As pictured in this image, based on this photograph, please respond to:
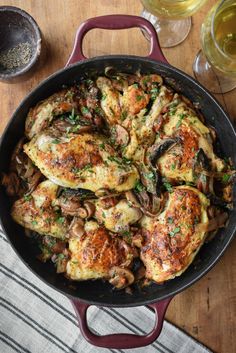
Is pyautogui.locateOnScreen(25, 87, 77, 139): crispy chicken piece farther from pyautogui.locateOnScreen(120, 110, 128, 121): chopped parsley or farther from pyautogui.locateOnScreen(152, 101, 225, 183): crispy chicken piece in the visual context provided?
pyautogui.locateOnScreen(152, 101, 225, 183): crispy chicken piece

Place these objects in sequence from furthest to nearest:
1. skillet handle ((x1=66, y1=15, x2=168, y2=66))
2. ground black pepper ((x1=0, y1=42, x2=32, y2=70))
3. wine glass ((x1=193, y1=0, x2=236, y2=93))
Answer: ground black pepper ((x1=0, y1=42, x2=32, y2=70)) < skillet handle ((x1=66, y1=15, x2=168, y2=66)) < wine glass ((x1=193, y1=0, x2=236, y2=93))

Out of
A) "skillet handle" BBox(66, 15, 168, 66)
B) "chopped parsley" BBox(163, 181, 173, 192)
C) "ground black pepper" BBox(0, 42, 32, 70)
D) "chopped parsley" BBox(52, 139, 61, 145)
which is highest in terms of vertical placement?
"skillet handle" BBox(66, 15, 168, 66)

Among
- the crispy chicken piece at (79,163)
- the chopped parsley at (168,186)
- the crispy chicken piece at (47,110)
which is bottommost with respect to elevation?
the chopped parsley at (168,186)

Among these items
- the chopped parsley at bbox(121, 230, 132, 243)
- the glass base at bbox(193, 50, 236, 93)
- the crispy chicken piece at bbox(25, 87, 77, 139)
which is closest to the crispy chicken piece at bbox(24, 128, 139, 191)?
the crispy chicken piece at bbox(25, 87, 77, 139)

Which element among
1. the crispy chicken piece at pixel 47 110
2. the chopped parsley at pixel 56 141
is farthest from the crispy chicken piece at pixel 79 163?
the crispy chicken piece at pixel 47 110

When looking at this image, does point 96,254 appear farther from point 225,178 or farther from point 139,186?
point 225,178

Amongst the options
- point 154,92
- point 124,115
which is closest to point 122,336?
point 124,115

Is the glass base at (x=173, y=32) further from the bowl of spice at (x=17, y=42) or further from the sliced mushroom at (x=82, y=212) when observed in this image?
the sliced mushroom at (x=82, y=212)
